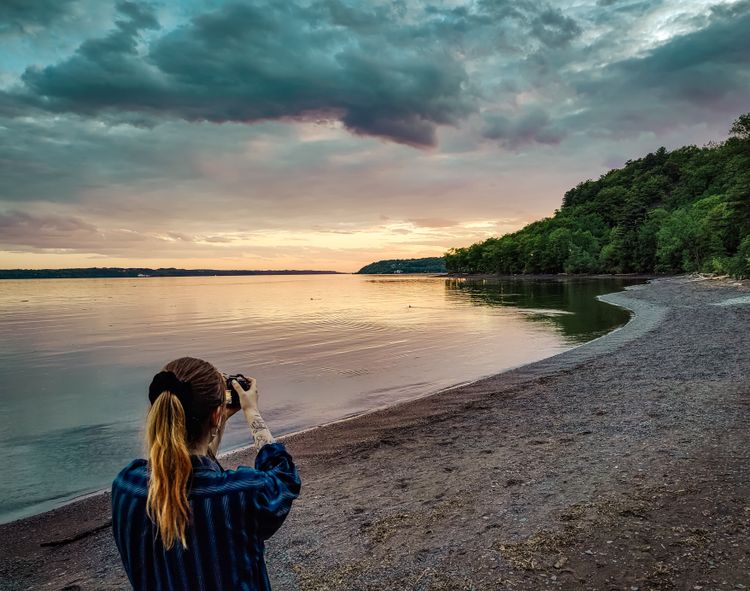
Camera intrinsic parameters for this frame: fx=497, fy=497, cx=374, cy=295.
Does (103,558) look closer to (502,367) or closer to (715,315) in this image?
(502,367)

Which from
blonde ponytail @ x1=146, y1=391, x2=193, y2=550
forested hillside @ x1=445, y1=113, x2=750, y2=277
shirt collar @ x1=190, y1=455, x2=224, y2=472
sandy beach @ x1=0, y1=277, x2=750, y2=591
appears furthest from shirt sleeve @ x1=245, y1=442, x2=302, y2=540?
forested hillside @ x1=445, y1=113, x2=750, y2=277

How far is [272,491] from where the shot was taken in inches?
81.2

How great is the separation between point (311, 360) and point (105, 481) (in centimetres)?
1411

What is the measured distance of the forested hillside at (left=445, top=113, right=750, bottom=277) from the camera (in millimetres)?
61562

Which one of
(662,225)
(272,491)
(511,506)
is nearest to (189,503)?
(272,491)

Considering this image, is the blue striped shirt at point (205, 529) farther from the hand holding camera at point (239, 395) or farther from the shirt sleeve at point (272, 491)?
the hand holding camera at point (239, 395)

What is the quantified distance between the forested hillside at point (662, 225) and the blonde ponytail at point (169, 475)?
62.1 metres

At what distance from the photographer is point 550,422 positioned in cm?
1021

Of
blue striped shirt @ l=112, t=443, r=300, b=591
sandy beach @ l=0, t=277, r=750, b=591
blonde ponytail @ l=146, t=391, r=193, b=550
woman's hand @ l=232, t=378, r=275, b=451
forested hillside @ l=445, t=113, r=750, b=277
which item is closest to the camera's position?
blonde ponytail @ l=146, t=391, r=193, b=550

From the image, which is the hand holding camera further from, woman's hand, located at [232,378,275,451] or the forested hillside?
the forested hillside

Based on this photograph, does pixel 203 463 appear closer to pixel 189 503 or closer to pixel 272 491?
pixel 189 503

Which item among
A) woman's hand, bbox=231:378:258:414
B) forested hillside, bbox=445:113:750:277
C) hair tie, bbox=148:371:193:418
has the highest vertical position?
forested hillside, bbox=445:113:750:277

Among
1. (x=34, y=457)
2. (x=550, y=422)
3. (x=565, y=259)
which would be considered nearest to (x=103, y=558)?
(x=34, y=457)

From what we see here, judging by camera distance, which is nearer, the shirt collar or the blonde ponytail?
the blonde ponytail
